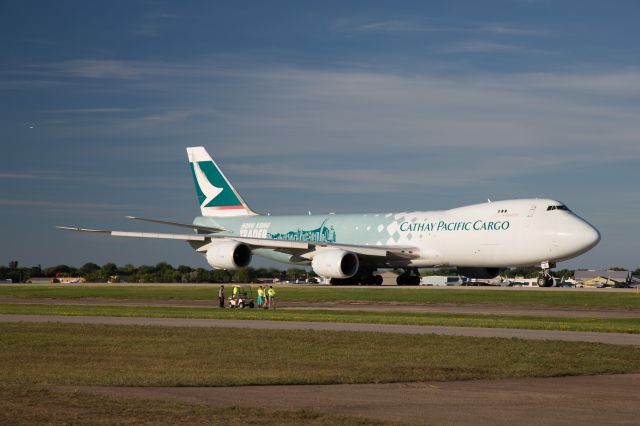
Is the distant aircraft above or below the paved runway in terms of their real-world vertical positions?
above

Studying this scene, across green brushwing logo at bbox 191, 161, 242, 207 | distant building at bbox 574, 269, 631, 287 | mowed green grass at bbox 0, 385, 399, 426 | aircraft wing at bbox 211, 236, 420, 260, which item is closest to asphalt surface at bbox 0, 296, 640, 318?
aircraft wing at bbox 211, 236, 420, 260

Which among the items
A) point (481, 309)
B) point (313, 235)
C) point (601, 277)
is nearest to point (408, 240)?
point (313, 235)

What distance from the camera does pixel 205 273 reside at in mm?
106125

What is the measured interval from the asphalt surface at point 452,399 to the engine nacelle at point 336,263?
1825 inches

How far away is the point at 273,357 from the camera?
21281mm

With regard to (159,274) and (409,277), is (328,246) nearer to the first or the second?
(409,277)

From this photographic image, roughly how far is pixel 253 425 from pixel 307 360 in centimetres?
827

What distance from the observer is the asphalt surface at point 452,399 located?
1330cm

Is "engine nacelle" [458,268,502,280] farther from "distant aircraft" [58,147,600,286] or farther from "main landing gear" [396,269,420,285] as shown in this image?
"main landing gear" [396,269,420,285]

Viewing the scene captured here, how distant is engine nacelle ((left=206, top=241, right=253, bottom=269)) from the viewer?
65.9m

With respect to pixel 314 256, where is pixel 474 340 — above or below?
below

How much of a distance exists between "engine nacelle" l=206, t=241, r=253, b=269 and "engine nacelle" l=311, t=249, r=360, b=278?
4.83 meters

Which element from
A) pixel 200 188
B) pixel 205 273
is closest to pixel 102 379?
pixel 200 188

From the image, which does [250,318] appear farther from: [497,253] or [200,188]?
[200,188]
